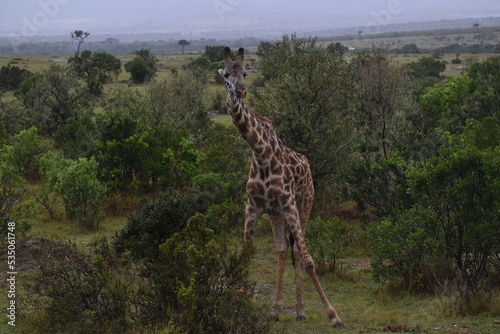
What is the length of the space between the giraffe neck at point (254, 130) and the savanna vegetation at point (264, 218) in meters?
1.70

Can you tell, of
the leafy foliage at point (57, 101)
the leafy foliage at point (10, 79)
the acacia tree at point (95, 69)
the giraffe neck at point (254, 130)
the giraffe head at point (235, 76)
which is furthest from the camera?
the leafy foliage at point (10, 79)

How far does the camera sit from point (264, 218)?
17.4 meters

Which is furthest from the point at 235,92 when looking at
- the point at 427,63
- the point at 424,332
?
the point at 427,63

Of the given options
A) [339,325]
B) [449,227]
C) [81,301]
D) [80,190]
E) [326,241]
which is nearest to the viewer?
[81,301]

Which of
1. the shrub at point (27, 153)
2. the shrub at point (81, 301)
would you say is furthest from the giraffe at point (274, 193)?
the shrub at point (27, 153)

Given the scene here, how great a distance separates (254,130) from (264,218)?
7.76 meters

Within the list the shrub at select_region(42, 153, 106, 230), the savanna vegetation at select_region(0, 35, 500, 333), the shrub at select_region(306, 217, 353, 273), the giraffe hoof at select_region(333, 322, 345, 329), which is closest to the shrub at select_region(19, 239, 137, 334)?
the savanna vegetation at select_region(0, 35, 500, 333)

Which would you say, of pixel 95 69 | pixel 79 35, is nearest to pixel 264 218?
pixel 95 69

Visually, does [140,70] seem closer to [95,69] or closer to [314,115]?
[95,69]

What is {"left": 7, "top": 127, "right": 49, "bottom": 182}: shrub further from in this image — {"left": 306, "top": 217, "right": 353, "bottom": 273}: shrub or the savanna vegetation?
{"left": 306, "top": 217, "right": 353, "bottom": 273}: shrub

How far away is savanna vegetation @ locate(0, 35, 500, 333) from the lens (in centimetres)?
877

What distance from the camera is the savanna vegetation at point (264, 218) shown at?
28.8ft

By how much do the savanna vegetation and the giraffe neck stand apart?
5.58ft

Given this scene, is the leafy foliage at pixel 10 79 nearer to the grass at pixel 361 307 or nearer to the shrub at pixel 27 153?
the shrub at pixel 27 153
